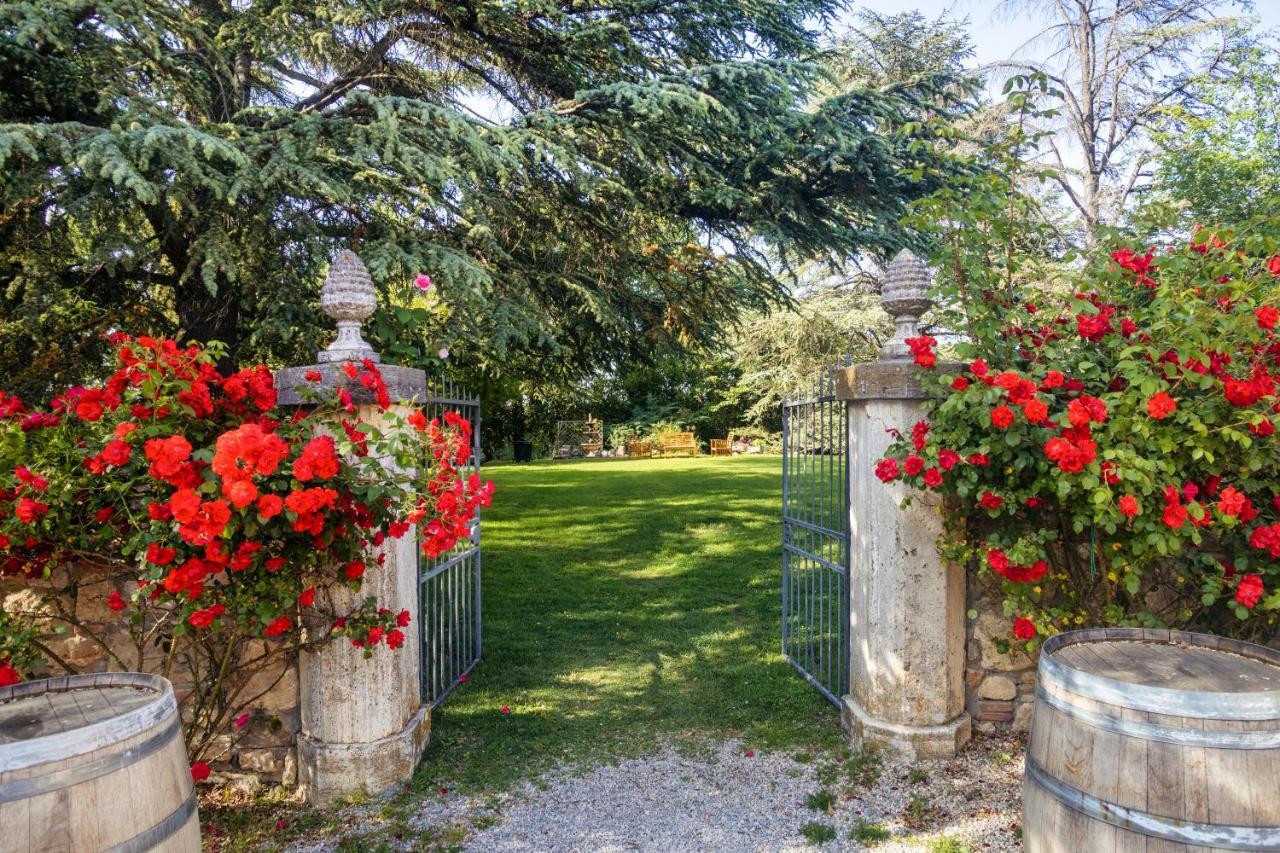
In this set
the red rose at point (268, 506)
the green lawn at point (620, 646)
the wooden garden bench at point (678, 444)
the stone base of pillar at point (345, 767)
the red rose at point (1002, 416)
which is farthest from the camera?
the wooden garden bench at point (678, 444)

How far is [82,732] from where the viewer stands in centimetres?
152

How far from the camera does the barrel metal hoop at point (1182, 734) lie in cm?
160

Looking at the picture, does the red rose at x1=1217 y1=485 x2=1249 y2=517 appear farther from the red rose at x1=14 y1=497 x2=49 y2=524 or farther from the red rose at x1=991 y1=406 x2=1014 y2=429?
the red rose at x1=14 y1=497 x2=49 y2=524

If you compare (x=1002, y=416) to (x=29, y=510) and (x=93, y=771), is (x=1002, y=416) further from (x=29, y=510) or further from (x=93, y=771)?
(x=29, y=510)

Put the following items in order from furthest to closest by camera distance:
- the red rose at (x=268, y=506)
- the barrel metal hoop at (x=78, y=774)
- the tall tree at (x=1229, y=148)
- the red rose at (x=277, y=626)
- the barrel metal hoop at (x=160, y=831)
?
the tall tree at (x=1229, y=148), the red rose at (x=277, y=626), the red rose at (x=268, y=506), the barrel metal hoop at (x=160, y=831), the barrel metal hoop at (x=78, y=774)

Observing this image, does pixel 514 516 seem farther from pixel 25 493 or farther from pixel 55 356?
pixel 25 493

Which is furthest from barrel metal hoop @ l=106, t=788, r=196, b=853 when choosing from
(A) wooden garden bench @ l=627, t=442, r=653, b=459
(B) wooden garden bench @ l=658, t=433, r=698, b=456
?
(B) wooden garden bench @ l=658, t=433, r=698, b=456

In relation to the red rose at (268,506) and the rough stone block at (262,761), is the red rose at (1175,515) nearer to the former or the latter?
the red rose at (268,506)

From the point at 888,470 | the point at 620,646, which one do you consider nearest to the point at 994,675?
the point at 888,470

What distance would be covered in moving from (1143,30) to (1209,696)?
1685cm

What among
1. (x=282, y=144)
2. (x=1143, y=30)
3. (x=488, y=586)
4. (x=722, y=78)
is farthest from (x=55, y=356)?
(x=1143, y=30)

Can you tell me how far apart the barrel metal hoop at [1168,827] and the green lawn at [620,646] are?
2101 millimetres

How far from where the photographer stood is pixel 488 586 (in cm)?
712

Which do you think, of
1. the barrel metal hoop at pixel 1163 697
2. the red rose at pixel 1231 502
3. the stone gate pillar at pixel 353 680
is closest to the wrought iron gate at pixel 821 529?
the red rose at pixel 1231 502
